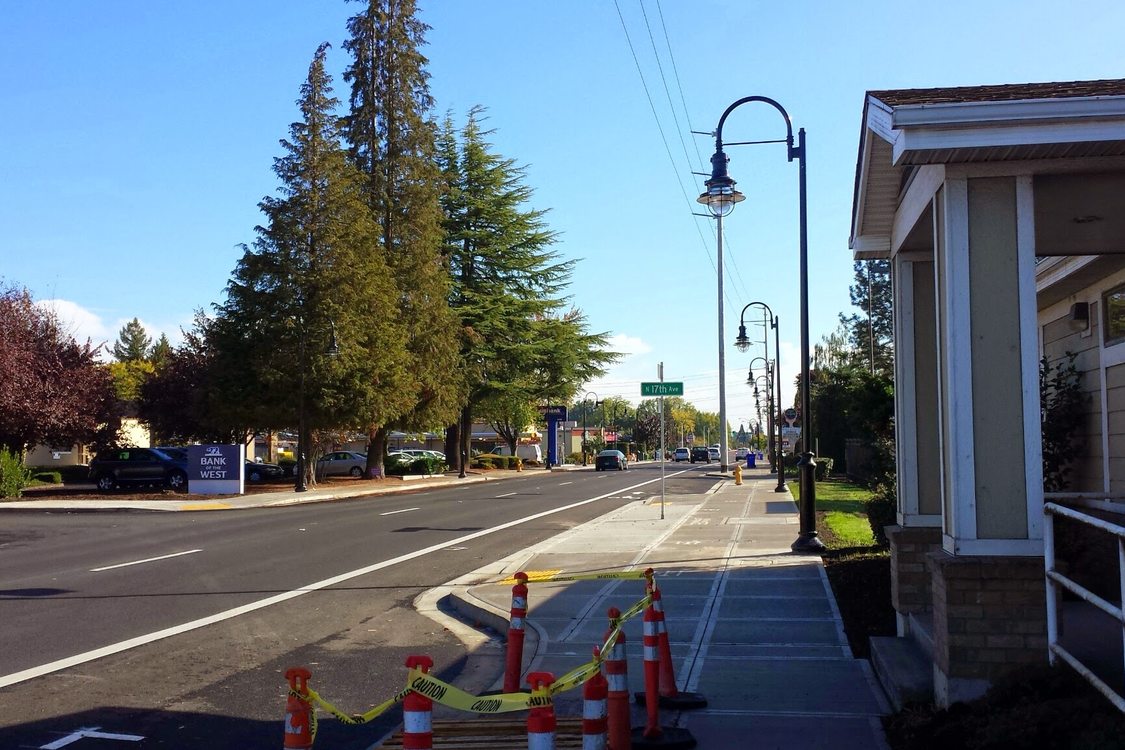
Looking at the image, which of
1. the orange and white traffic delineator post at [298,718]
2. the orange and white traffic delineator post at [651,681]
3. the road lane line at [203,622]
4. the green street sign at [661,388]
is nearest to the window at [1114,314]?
the orange and white traffic delineator post at [651,681]

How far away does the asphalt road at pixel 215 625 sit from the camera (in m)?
6.87

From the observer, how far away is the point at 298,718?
395 cm

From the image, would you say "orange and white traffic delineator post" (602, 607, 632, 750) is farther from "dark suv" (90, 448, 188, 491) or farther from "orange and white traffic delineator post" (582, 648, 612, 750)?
"dark suv" (90, 448, 188, 491)

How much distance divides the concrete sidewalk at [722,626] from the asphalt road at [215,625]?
2.93 ft

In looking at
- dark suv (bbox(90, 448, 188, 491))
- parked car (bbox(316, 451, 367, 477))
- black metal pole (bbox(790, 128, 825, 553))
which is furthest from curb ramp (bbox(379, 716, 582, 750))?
parked car (bbox(316, 451, 367, 477))

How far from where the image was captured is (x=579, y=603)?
36.0ft

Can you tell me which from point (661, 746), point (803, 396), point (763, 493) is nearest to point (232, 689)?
point (661, 746)

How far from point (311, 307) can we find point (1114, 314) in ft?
104

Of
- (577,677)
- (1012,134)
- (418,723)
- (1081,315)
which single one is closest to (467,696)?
(418,723)

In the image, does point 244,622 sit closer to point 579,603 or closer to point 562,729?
point 579,603

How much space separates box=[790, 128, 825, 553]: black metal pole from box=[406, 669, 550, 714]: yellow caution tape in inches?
437

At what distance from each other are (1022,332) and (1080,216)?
5.93ft

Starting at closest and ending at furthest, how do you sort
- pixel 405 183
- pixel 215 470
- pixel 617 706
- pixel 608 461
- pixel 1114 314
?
1. pixel 617 706
2. pixel 1114 314
3. pixel 215 470
4. pixel 405 183
5. pixel 608 461

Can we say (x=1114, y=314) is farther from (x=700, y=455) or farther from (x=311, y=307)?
(x=700, y=455)
